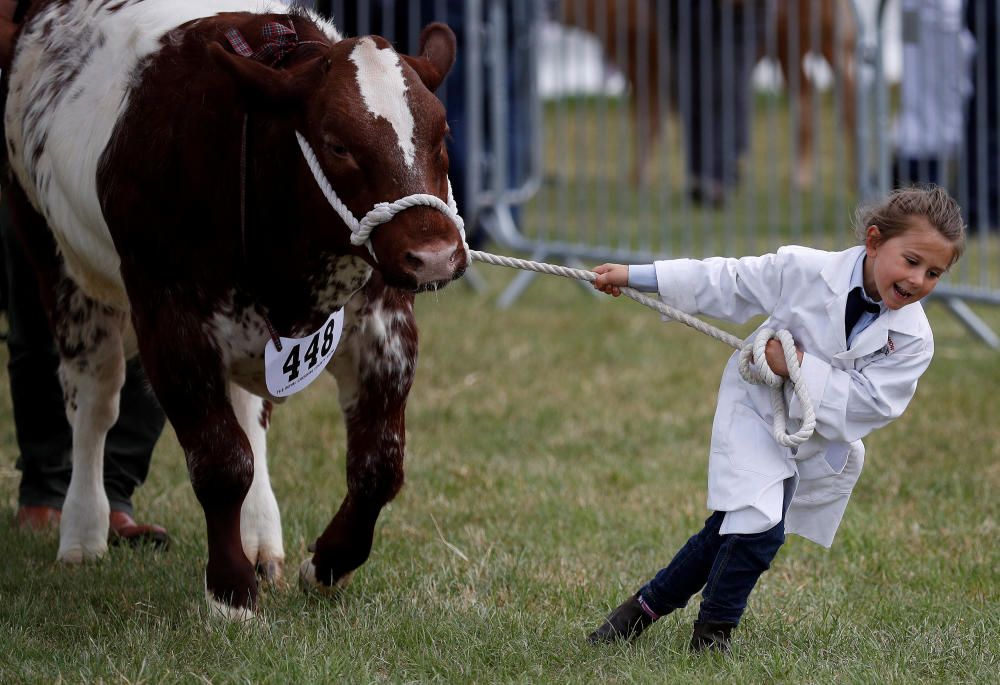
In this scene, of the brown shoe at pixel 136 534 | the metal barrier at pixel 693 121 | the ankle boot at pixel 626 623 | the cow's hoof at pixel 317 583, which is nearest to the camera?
the ankle boot at pixel 626 623

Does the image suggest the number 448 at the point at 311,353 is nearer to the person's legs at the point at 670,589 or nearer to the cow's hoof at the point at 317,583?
the cow's hoof at the point at 317,583

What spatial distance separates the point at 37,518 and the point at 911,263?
286cm

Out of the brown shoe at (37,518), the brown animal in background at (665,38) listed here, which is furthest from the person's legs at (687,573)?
the brown animal in background at (665,38)

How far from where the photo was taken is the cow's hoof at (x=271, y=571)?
4.01 meters

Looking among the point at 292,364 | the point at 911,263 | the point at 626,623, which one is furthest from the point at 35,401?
the point at 911,263

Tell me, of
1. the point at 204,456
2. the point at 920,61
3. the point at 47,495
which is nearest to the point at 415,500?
the point at 47,495

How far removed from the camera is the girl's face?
3117 millimetres

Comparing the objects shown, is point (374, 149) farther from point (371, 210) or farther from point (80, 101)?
point (80, 101)

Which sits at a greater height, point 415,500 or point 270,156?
point 270,156

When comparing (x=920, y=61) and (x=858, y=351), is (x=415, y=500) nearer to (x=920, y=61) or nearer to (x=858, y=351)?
(x=858, y=351)

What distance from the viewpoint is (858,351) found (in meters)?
3.19

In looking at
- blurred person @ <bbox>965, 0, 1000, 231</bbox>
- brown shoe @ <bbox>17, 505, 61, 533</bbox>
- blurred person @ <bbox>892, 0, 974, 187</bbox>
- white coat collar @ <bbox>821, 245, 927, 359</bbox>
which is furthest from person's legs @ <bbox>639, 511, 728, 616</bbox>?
blurred person @ <bbox>892, 0, 974, 187</bbox>

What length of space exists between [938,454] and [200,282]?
321 cm

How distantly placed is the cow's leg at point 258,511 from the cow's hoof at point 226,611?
484 millimetres
